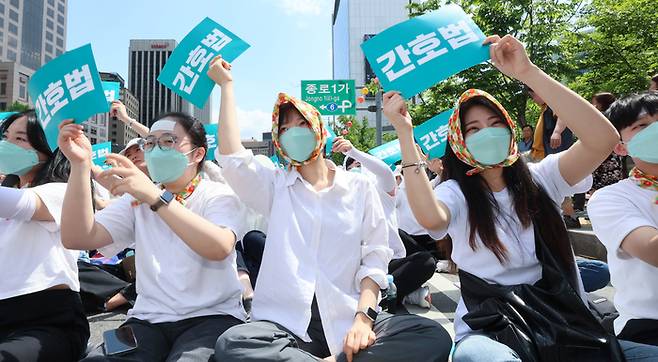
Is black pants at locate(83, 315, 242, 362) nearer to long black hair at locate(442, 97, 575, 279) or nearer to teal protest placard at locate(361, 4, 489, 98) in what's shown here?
long black hair at locate(442, 97, 575, 279)

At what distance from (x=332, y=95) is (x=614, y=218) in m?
13.9

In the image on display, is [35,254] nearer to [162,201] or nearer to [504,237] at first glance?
[162,201]

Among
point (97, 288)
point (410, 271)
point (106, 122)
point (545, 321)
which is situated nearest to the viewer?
point (545, 321)

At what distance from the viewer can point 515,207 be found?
2.10 m

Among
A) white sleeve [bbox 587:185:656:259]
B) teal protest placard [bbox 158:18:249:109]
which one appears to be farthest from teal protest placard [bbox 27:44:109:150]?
white sleeve [bbox 587:185:656:259]

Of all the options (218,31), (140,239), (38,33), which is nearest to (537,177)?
(140,239)

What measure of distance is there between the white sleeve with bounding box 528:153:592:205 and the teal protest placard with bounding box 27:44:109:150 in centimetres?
228

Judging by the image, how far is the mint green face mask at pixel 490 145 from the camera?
2029 millimetres

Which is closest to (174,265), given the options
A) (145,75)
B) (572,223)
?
(572,223)

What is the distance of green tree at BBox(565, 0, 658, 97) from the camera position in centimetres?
1073

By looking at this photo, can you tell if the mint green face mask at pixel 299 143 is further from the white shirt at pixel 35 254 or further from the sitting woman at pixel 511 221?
the white shirt at pixel 35 254

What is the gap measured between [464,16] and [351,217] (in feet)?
4.02

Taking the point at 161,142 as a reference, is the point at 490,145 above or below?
above

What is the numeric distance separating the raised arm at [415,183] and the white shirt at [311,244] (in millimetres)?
320
